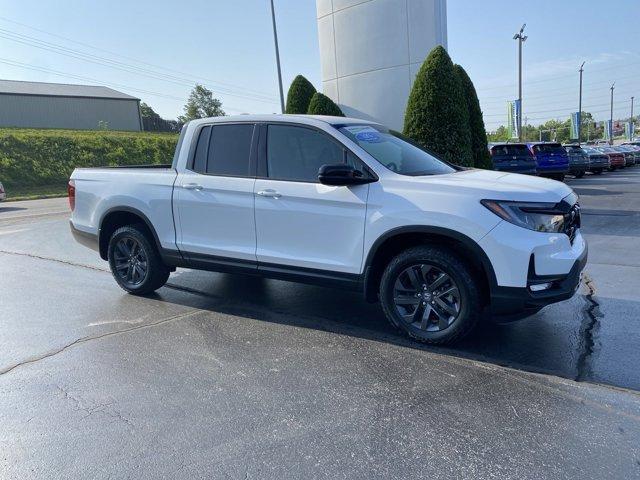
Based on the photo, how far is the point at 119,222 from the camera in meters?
5.89

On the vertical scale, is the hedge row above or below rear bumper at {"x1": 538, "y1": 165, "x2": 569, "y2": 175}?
above

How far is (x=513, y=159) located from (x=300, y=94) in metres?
8.03

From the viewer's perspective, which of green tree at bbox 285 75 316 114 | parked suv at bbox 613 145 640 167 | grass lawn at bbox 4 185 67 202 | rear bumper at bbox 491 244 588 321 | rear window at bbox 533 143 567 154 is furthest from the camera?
parked suv at bbox 613 145 640 167

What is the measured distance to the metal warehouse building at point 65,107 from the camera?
154 ft

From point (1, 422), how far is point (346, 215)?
2.81 meters

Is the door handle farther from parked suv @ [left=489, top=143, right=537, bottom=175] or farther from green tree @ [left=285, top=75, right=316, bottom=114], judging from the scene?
parked suv @ [left=489, top=143, right=537, bottom=175]

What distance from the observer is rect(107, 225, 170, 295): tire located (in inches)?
221

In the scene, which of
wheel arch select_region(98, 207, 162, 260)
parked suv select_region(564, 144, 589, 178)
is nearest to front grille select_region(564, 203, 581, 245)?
wheel arch select_region(98, 207, 162, 260)

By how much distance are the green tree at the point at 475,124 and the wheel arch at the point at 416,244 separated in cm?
898

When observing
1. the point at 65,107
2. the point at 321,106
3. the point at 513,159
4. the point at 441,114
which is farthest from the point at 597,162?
the point at 65,107

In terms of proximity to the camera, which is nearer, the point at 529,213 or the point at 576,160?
the point at 529,213

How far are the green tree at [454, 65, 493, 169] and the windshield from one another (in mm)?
7941

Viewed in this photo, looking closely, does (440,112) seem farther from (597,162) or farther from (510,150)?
(597,162)

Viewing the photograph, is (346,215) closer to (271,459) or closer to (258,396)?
(258,396)
